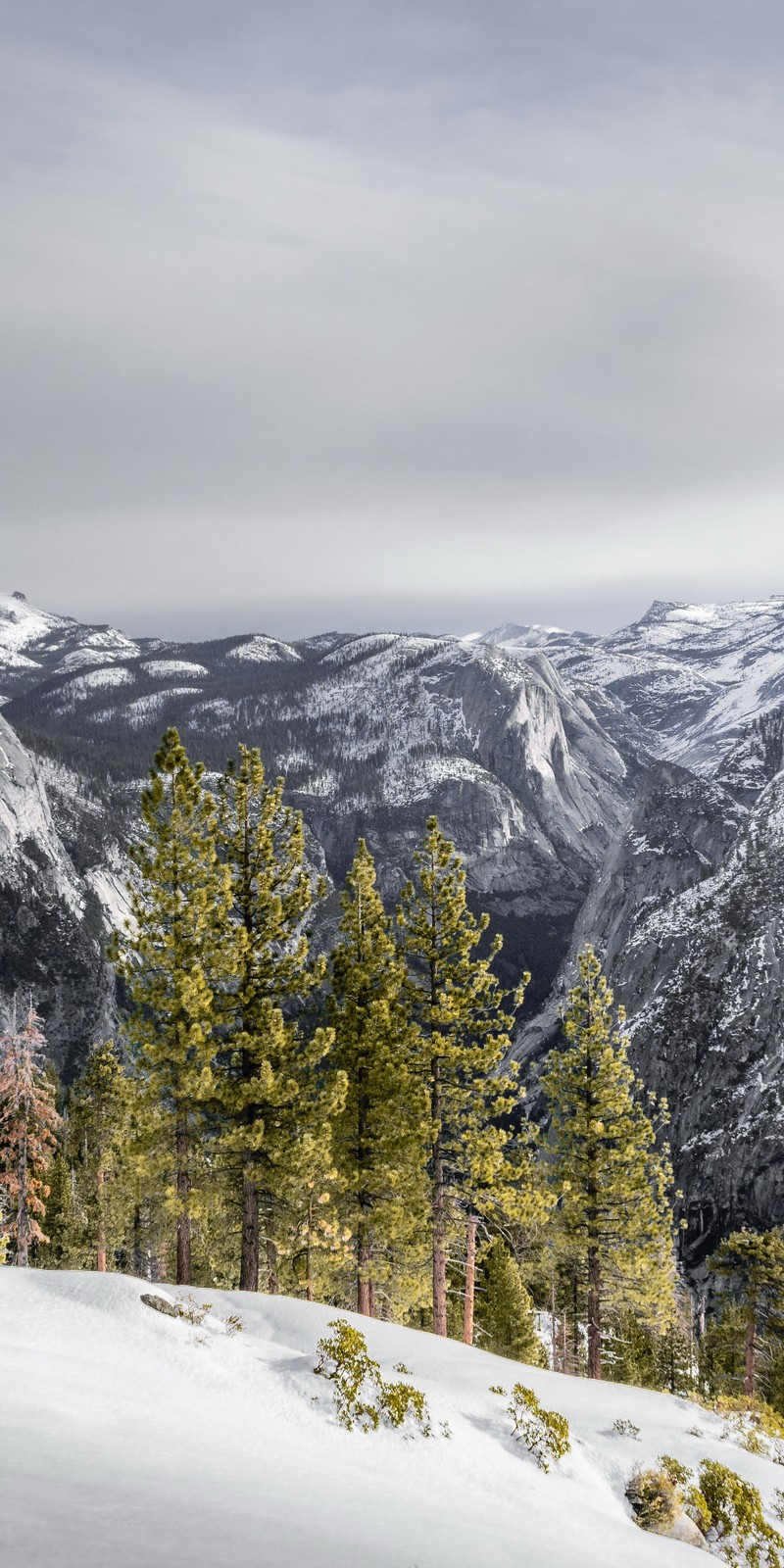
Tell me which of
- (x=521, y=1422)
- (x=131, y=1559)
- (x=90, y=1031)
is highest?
(x=131, y=1559)

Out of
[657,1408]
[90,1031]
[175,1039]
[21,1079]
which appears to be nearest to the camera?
[657,1408]

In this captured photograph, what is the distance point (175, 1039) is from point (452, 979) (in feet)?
27.6

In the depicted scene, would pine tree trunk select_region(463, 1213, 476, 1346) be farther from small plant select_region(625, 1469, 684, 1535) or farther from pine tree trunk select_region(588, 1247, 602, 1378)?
small plant select_region(625, 1469, 684, 1535)

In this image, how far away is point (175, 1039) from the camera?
70.4 ft

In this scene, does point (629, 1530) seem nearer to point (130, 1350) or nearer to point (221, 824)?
point (130, 1350)

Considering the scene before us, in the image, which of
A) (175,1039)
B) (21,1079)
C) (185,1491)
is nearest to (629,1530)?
(185,1491)

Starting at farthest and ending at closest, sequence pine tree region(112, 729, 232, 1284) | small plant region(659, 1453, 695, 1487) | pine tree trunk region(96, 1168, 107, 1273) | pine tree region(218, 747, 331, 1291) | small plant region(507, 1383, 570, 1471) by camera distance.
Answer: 1. pine tree trunk region(96, 1168, 107, 1273)
2. pine tree region(218, 747, 331, 1291)
3. pine tree region(112, 729, 232, 1284)
4. small plant region(659, 1453, 695, 1487)
5. small plant region(507, 1383, 570, 1471)

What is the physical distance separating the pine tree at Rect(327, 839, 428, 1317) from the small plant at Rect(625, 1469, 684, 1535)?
37.3 ft

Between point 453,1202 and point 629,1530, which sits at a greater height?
point 629,1530

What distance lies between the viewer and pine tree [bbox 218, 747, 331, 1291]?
21875 millimetres

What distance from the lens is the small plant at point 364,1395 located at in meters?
11.7

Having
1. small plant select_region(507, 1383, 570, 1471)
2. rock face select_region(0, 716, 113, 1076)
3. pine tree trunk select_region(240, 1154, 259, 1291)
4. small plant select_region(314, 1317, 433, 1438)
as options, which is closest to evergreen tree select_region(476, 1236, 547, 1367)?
pine tree trunk select_region(240, 1154, 259, 1291)

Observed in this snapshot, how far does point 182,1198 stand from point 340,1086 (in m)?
4.98

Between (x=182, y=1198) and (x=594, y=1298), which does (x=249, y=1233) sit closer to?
(x=182, y=1198)
